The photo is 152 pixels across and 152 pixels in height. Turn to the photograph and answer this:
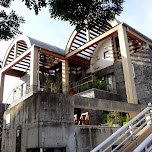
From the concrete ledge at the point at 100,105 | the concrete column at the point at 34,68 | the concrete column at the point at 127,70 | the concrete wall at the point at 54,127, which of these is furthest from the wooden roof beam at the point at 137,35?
the concrete wall at the point at 54,127

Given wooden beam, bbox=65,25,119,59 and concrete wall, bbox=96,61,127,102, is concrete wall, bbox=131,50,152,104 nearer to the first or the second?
concrete wall, bbox=96,61,127,102

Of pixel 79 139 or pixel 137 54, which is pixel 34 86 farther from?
pixel 137 54

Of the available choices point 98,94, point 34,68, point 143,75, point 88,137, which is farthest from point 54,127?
point 143,75

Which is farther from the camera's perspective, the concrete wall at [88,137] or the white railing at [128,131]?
the concrete wall at [88,137]

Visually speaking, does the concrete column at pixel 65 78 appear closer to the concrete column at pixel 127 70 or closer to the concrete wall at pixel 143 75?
the concrete wall at pixel 143 75

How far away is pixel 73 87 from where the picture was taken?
650 inches

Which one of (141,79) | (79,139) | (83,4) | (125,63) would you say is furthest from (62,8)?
(141,79)

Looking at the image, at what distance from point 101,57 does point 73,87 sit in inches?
155

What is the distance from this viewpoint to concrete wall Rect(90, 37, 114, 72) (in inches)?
670

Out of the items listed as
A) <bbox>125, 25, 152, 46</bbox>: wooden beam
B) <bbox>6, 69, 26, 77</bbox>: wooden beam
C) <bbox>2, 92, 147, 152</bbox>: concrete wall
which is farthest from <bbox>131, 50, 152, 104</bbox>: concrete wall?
<bbox>6, 69, 26, 77</bbox>: wooden beam

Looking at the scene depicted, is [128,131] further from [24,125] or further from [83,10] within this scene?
[83,10]

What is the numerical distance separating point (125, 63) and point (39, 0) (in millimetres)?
6856

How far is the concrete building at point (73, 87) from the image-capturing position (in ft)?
20.2

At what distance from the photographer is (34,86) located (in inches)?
492
